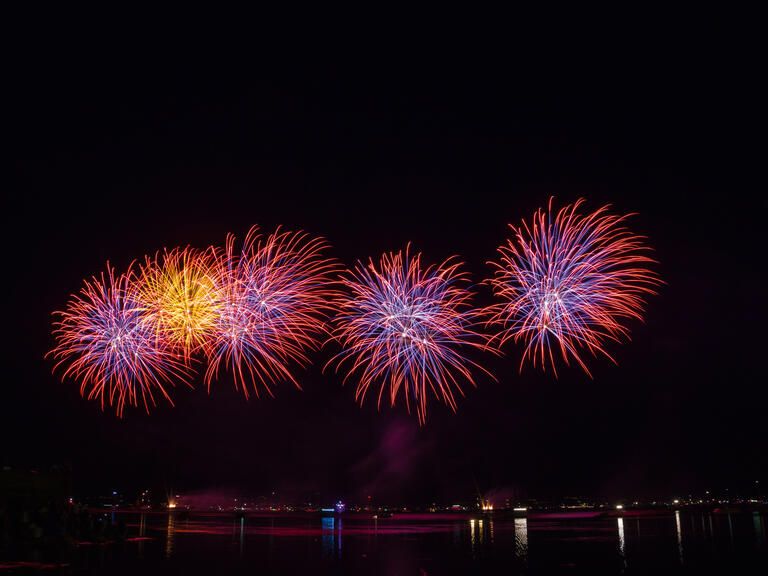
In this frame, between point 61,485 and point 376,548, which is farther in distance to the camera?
point 376,548

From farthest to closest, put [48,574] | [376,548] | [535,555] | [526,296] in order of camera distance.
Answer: [376,548] → [535,555] → [526,296] → [48,574]

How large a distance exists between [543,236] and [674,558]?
17.7 metres

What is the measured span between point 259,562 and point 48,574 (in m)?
11.0

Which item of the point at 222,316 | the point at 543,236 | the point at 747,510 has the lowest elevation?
the point at 747,510

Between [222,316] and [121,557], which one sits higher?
[222,316]

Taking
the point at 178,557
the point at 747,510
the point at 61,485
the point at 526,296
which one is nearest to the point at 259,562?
the point at 178,557

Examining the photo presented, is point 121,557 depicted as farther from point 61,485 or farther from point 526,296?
point 526,296

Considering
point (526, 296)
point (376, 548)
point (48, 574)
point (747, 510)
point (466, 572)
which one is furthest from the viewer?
point (747, 510)

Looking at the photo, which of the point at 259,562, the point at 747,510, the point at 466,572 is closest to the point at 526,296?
the point at 466,572

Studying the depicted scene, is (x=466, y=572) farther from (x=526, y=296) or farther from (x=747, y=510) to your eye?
(x=747, y=510)

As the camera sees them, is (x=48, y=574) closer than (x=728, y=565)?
Yes

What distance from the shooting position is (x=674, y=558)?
35.7 m

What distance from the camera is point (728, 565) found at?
106 ft

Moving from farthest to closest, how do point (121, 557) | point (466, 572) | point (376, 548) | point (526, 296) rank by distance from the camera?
point (376, 548) < point (526, 296) < point (121, 557) < point (466, 572)
